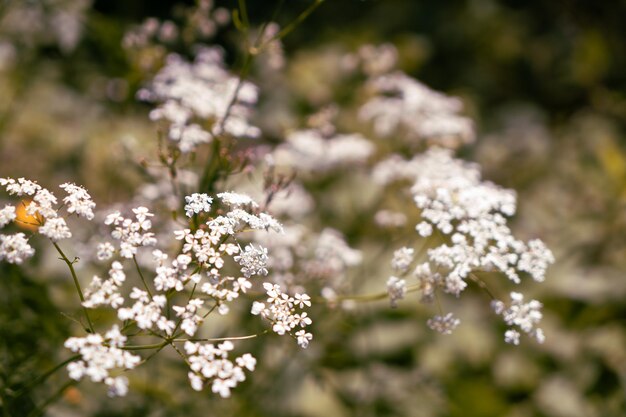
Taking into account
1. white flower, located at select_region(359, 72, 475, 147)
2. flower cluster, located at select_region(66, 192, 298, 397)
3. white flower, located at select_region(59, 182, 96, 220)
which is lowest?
flower cluster, located at select_region(66, 192, 298, 397)

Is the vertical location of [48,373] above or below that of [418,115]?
below

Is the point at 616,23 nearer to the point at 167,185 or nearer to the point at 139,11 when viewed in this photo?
the point at 139,11

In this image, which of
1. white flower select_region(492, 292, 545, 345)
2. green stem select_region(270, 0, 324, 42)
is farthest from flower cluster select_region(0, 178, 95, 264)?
white flower select_region(492, 292, 545, 345)

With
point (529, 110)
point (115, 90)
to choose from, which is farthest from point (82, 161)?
point (529, 110)

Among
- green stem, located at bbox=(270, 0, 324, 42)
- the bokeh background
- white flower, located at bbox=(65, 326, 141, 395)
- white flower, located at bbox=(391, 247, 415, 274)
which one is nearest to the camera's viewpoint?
white flower, located at bbox=(65, 326, 141, 395)

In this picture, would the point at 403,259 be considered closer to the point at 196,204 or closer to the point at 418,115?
the point at 196,204

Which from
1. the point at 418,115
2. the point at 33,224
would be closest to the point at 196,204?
the point at 33,224

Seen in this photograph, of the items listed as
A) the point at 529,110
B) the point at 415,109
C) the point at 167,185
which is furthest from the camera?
the point at 529,110

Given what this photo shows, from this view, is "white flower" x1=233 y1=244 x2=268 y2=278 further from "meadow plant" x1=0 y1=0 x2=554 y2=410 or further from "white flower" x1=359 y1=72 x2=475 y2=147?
"white flower" x1=359 y1=72 x2=475 y2=147
